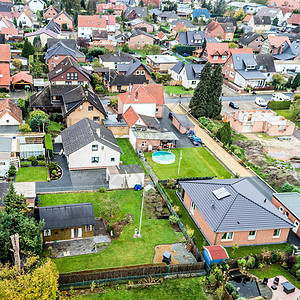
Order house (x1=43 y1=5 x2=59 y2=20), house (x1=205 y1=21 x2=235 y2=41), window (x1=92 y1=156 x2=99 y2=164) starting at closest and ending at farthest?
window (x1=92 y1=156 x2=99 y2=164) → house (x1=205 y1=21 x2=235 y2=41) → house (x1=43 y1=5 x2=59 y2=20)

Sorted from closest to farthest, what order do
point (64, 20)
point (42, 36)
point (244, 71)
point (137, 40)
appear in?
point (244, 71)
point (42, 36)
point (137, 40)
point (64, 20)

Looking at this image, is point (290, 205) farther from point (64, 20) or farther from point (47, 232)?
point (64, 20)

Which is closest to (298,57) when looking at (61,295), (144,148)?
(144,148)

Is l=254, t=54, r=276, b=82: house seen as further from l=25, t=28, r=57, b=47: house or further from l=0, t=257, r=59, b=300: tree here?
l=0, t=257, r=59, b=300: tree

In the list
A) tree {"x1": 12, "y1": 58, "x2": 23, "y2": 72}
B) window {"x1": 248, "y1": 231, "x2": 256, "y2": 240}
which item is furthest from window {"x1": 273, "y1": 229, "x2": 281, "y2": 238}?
tree {"x1": 12, "y1": 58, "x2": 23, "y2": 72}

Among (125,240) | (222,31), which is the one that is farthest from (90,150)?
(222,31)

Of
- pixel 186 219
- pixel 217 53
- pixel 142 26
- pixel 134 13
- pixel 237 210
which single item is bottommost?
pixel 186 219
